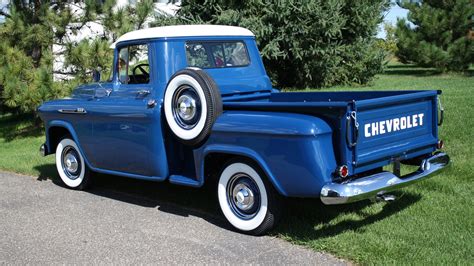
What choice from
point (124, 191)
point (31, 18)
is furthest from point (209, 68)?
point (31, 18)

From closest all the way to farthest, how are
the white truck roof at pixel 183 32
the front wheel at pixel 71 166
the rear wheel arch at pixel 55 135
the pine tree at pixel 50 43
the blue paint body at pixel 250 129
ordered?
1. the blue paint body at pixel 250 129
2. the white truck roof at pixel 183 32
3. the front wheel at pixel 71 166
4. the rear wheel arch at pixel 55 135
5. the pine tree at pixel 50 43

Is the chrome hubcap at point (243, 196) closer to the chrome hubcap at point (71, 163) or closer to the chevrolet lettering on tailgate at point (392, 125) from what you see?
the chevrolet lettering on tailgate at point (392, 125)


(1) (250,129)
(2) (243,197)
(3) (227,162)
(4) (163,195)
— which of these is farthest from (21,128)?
(1) (250,129)

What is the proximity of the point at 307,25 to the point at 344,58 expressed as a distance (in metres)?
2.53

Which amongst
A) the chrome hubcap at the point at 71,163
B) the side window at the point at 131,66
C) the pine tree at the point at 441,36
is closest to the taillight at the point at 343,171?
the side window at the point at 131,66

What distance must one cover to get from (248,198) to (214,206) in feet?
3.54

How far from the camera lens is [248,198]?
5137mm

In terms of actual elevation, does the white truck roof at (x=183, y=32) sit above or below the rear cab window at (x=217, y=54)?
above

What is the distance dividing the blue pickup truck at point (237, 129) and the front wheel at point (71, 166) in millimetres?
67

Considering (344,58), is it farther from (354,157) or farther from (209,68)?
(354,157)

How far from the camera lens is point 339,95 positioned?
6098 millimetres

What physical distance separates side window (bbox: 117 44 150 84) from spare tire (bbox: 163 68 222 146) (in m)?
1.05

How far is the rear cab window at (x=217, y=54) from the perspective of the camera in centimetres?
607

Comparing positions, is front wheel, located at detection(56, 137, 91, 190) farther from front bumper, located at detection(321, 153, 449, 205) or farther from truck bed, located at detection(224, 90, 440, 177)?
front bumper, located at detection(321, 153, 449, 205)
